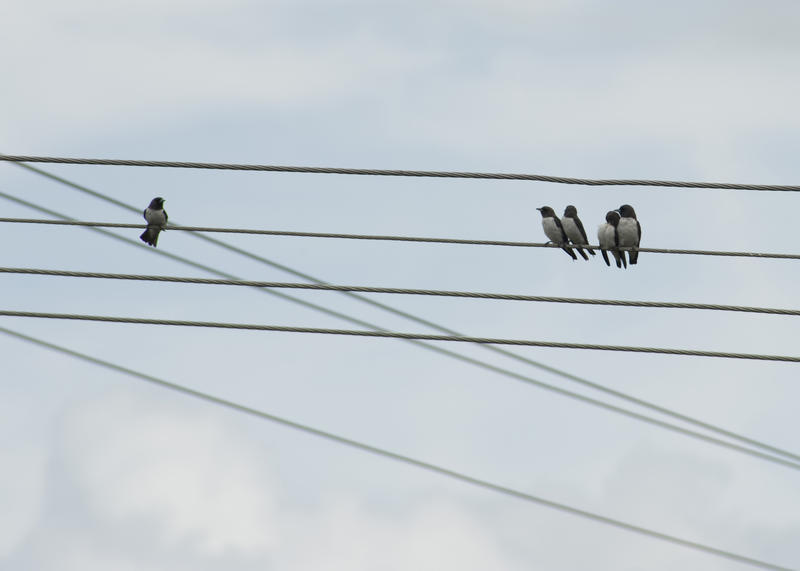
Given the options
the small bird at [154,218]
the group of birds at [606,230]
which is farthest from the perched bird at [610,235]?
the small bird at [154,218]

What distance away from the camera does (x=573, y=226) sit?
19281 millimetres

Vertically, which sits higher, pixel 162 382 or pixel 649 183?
pixel 649 183

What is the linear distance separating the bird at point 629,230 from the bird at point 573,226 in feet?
1.92

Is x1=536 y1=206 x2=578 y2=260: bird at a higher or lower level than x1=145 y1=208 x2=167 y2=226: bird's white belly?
higher

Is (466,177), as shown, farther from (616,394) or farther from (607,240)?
(607,240)

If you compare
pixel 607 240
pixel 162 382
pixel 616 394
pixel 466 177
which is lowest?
pixel 162 382

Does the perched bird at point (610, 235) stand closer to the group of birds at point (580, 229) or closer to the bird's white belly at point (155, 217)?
the group of birds at point (580, 229)

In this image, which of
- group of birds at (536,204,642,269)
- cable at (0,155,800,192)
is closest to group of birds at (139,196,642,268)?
group of birds at (536,204,642,269)

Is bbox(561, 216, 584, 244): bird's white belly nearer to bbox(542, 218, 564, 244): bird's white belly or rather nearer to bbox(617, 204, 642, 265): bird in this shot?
bbox(542, 218, 564, 244): bird's white belly

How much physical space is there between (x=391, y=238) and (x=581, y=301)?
1452 mm

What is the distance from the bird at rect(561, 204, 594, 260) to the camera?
760 inches

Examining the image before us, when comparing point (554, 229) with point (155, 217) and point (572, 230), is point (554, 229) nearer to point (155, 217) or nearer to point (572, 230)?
point (572, 230)

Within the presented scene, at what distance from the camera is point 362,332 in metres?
10.8

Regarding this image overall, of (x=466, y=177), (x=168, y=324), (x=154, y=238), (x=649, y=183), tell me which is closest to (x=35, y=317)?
(x=168, y=324)
